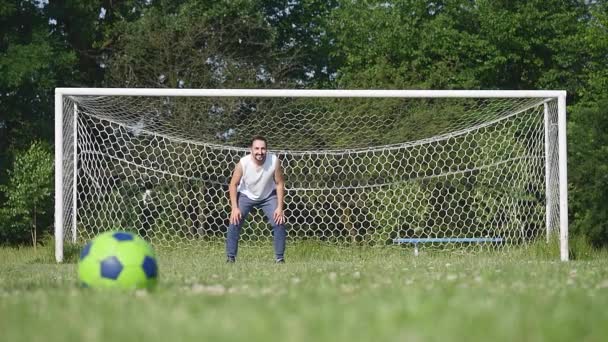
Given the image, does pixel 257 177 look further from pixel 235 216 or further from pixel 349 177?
pixel 349 177

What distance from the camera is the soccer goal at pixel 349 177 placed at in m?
15.3

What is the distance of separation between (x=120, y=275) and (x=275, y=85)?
16704 mm

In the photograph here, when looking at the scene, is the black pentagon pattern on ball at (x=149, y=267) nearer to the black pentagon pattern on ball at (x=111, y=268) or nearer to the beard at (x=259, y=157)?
the black pentagon pattern on ball at (x=111, y=268)

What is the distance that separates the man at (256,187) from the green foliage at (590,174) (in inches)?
298

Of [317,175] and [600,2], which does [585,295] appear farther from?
[600,2]

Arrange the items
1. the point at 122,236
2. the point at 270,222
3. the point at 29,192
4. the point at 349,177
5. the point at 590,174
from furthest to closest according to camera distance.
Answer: the point at 29,192 → the point at 590,174 → the point at 349,177 → the point at 270,222 → the point at 122,236

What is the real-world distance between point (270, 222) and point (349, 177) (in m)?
5.09

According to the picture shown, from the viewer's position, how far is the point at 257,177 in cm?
1151

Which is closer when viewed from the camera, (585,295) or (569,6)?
(585,295)

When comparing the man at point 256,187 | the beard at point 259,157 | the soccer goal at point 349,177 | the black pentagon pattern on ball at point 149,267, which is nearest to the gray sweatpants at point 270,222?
the man at point 256,187

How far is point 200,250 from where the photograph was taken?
1500 cm

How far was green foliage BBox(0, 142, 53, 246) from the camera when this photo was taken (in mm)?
17734

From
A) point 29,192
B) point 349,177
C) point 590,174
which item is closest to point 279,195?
point 349,177

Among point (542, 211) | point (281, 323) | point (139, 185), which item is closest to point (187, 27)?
point (139, 185)
